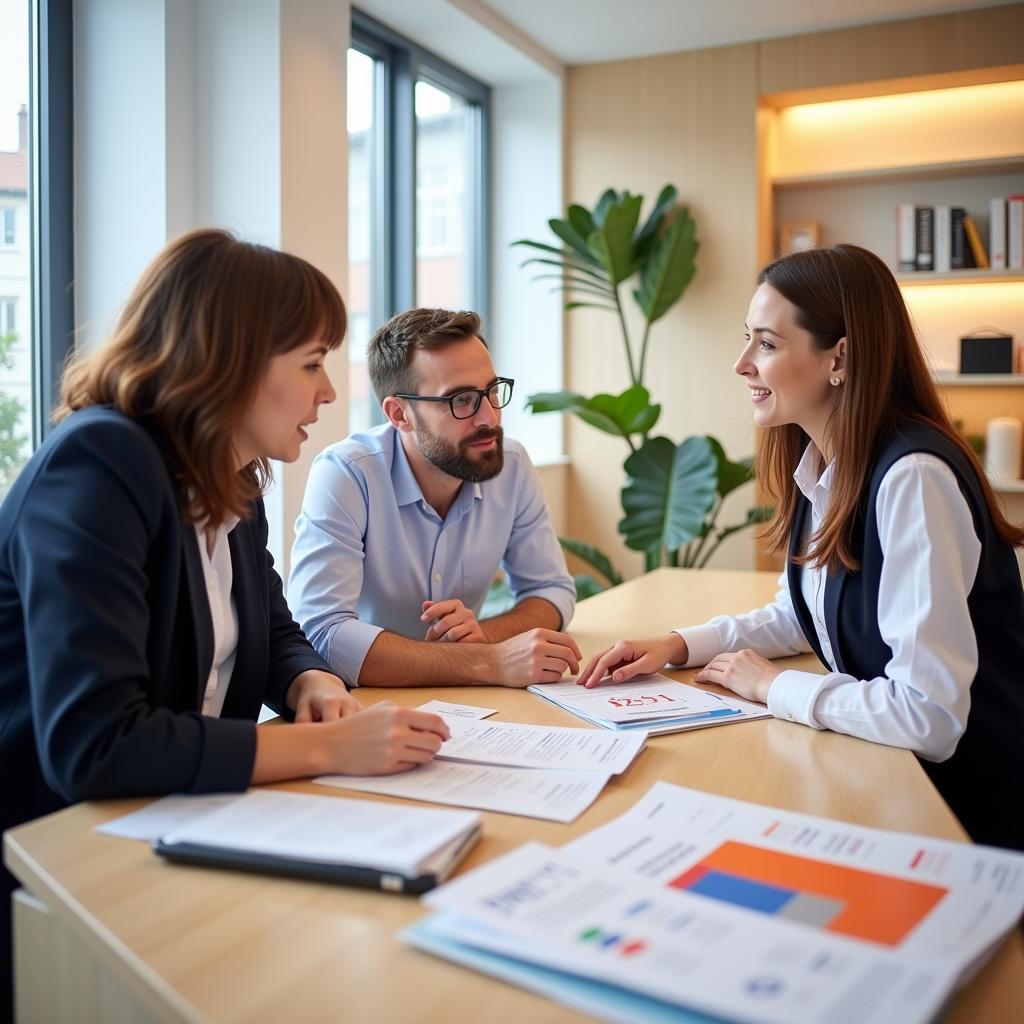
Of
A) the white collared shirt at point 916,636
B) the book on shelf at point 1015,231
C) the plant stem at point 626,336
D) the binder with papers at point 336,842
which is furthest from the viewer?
the plant stem at point 626,336

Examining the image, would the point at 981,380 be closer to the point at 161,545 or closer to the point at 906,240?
the point at 906,240

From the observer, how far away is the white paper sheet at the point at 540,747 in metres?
1.26

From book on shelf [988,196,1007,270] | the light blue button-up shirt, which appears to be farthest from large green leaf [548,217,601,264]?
the light blue button-up shirt

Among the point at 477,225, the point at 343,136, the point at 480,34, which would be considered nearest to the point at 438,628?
the point at 343,136

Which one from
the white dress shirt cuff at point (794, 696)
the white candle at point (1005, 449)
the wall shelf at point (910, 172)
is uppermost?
the wall shelf at point (910, 172)

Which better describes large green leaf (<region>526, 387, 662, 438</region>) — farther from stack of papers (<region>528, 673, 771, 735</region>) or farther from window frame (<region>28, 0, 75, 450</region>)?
stack of papers (<region>528, 673, 771, 735</region>)

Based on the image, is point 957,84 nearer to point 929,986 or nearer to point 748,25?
point 748,25

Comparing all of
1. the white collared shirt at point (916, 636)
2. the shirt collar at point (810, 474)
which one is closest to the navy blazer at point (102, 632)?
the white collared shirt at point (916, 636)

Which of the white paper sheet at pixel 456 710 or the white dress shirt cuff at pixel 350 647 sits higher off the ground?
the white dress shirt cuff at pixel 350 647

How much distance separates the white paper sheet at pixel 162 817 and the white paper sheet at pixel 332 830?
2 cm

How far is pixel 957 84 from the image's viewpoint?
463cm

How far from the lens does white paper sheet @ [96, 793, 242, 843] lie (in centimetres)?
104

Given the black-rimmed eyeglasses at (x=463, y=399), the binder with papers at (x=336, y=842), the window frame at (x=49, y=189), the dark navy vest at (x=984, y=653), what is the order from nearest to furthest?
1. the binder with papers at (x=336, y=842)
2. the dark navy vest at (x=984, y=653)
3. the black-rimmed eyeglasses at (x=463, y=399)
4. the window frame at (x=49, y=189)

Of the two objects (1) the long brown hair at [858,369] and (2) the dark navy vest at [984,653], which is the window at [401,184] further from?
(2) the dark navy vest at [984,653]
